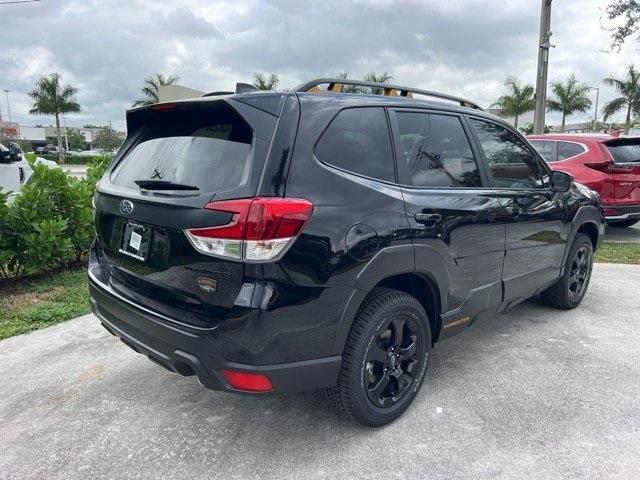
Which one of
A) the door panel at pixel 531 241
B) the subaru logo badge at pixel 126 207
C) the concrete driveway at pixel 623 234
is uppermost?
the subaru logo badge at pixel 126 207

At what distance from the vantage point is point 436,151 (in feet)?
10.1

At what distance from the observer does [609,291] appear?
17.6 feet

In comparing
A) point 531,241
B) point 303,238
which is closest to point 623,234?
point 531,241

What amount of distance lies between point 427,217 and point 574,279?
8.61ft

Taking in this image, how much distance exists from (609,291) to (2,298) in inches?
245

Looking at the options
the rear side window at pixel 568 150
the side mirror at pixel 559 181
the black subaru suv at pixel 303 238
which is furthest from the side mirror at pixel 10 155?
the rear side window at pixel 568 150

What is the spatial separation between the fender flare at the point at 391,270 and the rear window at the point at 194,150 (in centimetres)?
75

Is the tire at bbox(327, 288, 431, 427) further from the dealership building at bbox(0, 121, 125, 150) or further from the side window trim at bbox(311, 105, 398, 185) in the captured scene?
the dealership building at bbox(0, 121, 125, 150)

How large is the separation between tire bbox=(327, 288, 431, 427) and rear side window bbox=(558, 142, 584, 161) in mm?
6266

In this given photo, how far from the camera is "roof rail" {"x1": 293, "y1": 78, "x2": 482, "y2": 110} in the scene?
268cm

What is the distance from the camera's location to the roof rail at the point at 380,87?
2.68 meters

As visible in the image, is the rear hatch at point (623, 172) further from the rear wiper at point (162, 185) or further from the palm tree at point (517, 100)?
the palm tree at point (517, 100)

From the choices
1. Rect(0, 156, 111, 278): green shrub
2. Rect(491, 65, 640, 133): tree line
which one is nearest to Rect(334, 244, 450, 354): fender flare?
Rect(0, 156, 111, 278): green shrub

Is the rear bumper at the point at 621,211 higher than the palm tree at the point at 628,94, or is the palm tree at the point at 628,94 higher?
the palm tree at the point at 628,94
